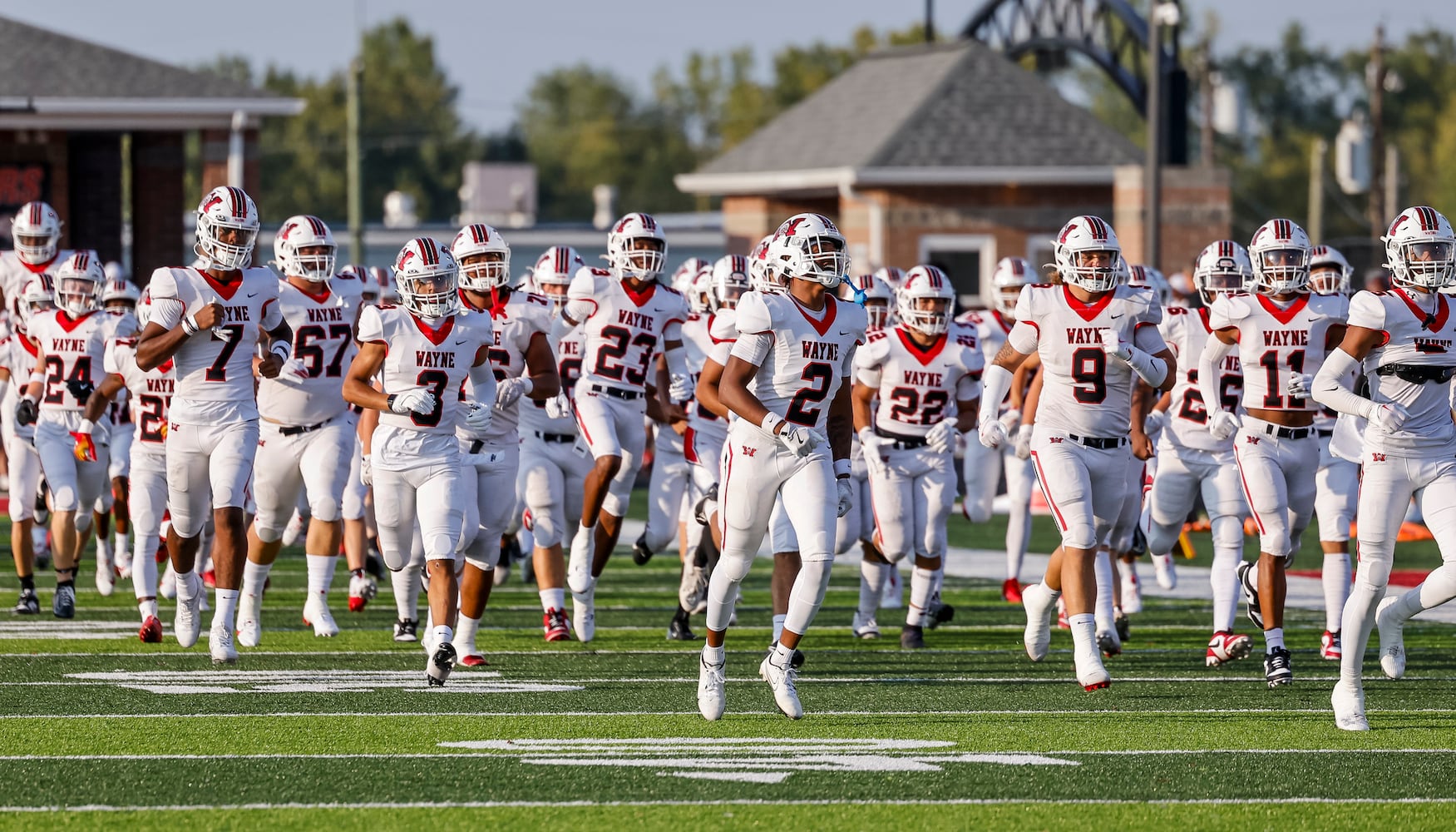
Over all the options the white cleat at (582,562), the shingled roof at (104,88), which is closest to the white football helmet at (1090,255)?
the white cleat at (582,562)

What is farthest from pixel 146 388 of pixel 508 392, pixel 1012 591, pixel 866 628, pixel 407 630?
pixel 1012 591

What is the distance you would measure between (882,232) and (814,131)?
→ 12.1ft

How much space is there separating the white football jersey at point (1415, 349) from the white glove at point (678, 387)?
12.5 ft

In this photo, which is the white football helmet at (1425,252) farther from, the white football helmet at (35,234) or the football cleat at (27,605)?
the white football helmet at (35,234)

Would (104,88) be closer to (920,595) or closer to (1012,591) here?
(1012,591)

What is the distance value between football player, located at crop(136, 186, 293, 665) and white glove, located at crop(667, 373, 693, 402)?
84.3 inches

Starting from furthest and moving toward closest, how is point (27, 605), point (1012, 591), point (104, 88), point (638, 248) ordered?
point (104, 88) → point (1012, 591) → point (27, 605) → point (638, 248)

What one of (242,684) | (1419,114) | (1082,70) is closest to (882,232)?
(242,684)

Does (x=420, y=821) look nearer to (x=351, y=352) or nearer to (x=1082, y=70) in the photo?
(x=351, y=352)

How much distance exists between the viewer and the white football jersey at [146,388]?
33.8ft

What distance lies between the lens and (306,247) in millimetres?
10203

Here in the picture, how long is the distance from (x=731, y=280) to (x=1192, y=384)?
2.42 m

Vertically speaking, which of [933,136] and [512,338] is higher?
Answer: [933,136]

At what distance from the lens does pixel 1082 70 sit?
281 feet
